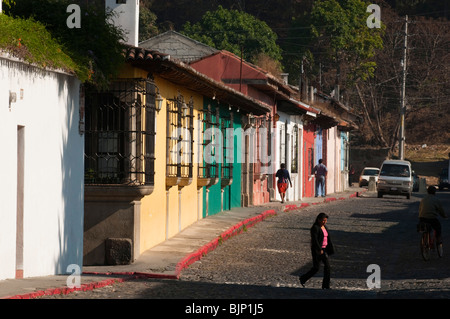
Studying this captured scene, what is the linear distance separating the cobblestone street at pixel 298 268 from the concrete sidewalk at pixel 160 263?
18 cm

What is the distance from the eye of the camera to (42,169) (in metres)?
12.8

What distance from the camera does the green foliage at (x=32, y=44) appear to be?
1121cm

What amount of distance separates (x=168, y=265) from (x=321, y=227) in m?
2.80

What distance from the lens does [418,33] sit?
71.6 m

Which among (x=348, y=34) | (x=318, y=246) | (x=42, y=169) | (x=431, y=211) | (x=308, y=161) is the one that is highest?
(x=348, y=34)

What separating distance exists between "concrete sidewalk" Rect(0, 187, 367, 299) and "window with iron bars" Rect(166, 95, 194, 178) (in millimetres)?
1360

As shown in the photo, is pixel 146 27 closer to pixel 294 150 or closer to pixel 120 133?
pixel 294 150

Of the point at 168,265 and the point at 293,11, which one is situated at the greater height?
the point at 293,11

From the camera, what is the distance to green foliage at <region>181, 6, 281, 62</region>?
62438 mm

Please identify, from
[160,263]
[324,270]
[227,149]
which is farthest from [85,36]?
[227,149]

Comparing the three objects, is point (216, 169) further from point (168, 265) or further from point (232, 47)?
point (232, 47)

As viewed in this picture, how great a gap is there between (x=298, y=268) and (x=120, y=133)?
371cm
